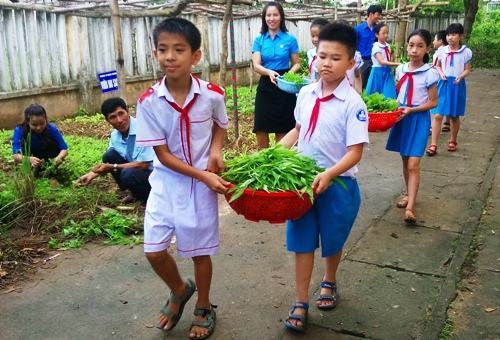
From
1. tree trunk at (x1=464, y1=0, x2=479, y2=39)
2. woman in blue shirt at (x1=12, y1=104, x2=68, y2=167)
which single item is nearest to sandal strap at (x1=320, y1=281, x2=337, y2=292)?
woman in blue shirt at (x1=12, y1=104, x2=68, y2=167)

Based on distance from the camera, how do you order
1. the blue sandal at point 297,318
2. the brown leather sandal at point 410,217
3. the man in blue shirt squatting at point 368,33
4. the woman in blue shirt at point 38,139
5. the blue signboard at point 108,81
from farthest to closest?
the man in blue shirt squatting at point 368,33 < the blue signboard at point 108,81 < the woman in blue shirt at point 38,139 < the brown leather sandal at point 410,217 < the blue sandal at point 297,318

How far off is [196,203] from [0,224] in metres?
2.43

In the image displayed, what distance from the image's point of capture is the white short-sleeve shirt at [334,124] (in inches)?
116

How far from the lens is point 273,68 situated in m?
5.89

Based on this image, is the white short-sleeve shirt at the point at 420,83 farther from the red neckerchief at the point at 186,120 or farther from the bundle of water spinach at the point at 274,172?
the red neckerchief at the point at 186,120

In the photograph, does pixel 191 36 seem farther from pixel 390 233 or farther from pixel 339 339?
pixel 390 233

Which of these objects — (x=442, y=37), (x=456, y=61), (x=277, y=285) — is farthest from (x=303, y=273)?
(x=442, y=37)

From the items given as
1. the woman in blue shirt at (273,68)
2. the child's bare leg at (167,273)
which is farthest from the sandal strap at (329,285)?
the woman in blue shirt at (273,68)

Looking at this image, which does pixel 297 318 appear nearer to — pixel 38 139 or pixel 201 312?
pixel 201 312

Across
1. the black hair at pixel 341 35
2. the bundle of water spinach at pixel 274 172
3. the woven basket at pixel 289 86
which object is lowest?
the bundle of water spinach at pixel 274 172

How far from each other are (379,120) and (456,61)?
4.23 m

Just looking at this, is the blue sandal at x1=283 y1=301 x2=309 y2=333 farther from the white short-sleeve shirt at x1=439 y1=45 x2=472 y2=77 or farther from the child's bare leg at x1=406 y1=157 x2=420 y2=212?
the white short-sleeve shirt at x1=439 y1=45 x2=472 y2=77

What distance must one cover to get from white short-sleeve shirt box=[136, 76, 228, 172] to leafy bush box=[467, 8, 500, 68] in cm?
2026

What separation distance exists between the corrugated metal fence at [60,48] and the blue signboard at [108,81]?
112 inches
